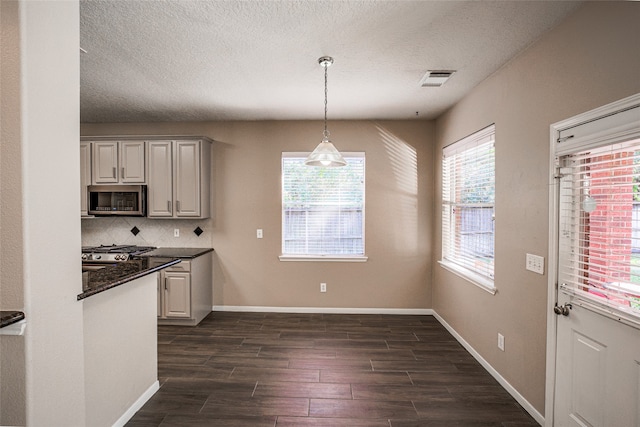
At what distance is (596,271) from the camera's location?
1.93 metres

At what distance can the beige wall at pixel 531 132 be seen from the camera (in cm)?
181

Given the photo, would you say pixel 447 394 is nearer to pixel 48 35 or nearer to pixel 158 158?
pixel 48 35

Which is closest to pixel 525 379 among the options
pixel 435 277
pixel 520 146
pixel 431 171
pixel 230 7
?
pixel 520 146

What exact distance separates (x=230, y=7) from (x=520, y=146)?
89.8 inches

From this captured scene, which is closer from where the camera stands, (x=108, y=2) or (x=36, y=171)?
(x=36, y=171)

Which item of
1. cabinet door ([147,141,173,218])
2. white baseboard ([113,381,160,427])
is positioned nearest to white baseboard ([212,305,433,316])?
cabinet door ([147,141,173,218])

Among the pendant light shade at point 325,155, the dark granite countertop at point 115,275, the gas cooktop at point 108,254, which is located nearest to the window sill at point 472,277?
the pendant light shade at point 325,155

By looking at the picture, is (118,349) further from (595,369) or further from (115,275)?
(595,369)

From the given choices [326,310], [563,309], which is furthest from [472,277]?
[326,310]

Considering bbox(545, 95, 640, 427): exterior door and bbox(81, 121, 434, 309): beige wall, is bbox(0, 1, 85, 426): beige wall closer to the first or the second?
bbox(545, 95, 640, 427): exterior door

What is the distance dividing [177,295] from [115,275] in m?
2.22

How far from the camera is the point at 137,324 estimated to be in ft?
8.17

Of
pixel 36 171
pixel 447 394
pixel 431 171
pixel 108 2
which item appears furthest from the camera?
pixel 431 171

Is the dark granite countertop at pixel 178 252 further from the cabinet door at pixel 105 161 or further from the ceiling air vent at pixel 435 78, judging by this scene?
the ceiling air vent at pixel 435 78
